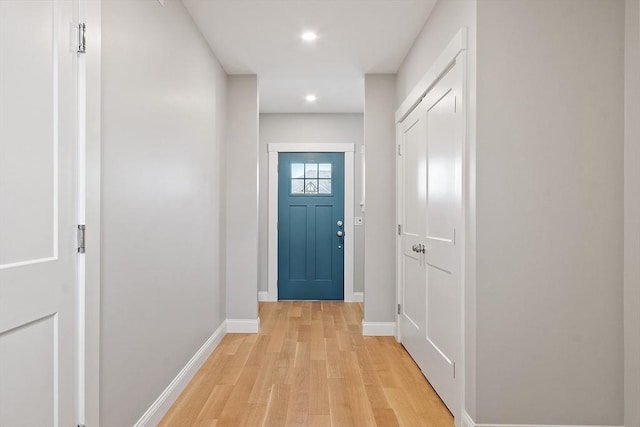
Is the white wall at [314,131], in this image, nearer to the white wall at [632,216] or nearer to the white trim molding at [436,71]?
the white trim molding at [436,71]

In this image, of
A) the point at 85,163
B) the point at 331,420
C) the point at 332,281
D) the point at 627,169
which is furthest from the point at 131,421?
the point at 332,281

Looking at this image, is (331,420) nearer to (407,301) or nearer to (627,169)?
(407,301)

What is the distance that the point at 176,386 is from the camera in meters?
2.42

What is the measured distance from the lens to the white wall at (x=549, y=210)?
188 cm

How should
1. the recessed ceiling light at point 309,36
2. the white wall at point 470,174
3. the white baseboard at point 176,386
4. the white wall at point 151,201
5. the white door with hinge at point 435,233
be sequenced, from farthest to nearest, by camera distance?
the recessed ceiling light at point 309,36 → the white door with hinge at point 435,233 → the white baseboard at point 176,386 → the white wall at point 470,174 → the white wall at point 151,201

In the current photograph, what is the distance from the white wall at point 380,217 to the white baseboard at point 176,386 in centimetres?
149

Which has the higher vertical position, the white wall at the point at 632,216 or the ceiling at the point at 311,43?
the ceiling at the point at 311,43

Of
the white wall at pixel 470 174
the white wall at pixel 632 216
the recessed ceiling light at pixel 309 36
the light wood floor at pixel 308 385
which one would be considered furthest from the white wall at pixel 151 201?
the white wall at pixel 632 216

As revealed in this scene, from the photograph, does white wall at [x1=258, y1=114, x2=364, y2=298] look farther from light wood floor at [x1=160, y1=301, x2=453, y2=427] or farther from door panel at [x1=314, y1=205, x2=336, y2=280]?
light wood floor at [x1=160, y1=301, x2=453, y2=427]

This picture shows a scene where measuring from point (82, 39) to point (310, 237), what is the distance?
410cm

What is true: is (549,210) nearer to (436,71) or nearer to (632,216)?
(632,216)

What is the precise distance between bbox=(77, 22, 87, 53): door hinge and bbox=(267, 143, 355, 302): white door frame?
3908 mm

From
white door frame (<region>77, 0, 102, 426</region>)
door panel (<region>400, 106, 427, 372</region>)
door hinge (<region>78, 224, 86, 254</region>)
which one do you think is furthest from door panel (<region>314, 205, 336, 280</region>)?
door hinge (<region>78, 224, 86, 254</region>)

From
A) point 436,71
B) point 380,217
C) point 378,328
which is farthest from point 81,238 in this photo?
point 378,328
